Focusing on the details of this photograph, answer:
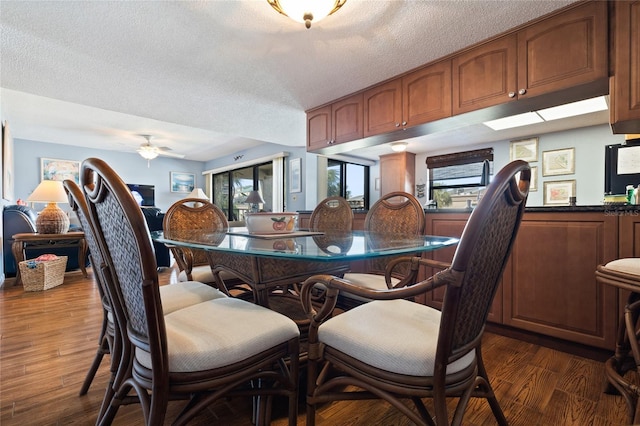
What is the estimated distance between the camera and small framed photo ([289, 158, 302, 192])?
5.53 metres

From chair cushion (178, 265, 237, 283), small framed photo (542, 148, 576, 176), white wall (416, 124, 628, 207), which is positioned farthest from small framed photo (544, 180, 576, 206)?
chair cushion (178, 265, 237, 283)

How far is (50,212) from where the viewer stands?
12.4ft

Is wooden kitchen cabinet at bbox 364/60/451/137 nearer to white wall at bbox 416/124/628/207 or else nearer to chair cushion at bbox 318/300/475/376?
chair cushion at bbox 318/300/475/376

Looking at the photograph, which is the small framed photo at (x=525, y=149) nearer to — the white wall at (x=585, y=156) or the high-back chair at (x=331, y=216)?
the white wall at (x=585, y=156)

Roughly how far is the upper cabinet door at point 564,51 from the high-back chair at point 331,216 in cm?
148

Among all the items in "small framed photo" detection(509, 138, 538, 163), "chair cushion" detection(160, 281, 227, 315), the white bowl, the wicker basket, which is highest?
"small framed photo" detection(509, 138, 538, 163)

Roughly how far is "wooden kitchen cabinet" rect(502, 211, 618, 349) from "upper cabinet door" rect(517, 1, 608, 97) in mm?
825

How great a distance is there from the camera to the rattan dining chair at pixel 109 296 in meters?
0.99

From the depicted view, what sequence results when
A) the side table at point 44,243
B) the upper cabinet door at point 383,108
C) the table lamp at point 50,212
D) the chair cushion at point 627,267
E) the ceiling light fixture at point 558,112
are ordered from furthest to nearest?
the table lamp at point 50,212, the side table at point 44,243, the ceiling light fixture at point 558,112, the upper cabinet door at point 383,108, the chair cushion at point 627,267

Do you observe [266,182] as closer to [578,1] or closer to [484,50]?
[484,50]

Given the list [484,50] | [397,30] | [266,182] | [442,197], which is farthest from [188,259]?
[442,197]

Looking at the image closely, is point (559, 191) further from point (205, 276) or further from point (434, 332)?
point (205, 276)

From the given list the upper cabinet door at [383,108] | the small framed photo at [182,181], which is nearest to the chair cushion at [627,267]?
the upper cabinet door at [383,108]

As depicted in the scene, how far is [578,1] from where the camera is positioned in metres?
1.69
